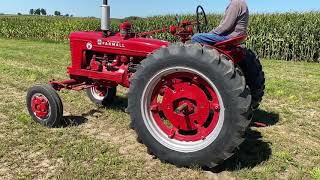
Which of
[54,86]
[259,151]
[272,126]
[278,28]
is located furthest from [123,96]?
[278,28]

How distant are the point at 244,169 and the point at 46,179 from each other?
6.23 feet

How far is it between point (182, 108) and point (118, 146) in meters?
1.01

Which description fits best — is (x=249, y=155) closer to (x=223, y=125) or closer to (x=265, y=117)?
(x=223, y=125)

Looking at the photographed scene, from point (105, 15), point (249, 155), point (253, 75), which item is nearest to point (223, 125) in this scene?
point (249, 155)

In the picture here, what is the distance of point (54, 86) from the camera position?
5.97 meters

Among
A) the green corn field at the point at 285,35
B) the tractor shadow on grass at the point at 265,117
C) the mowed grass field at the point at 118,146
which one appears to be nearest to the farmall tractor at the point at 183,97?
the mowed grass field at the point at 118,146

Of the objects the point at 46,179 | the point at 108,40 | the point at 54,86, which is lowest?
the point at 46,179

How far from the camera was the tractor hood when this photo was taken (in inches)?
209

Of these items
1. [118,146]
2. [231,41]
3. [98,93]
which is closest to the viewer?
[231,41]

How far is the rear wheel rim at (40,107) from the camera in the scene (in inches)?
216

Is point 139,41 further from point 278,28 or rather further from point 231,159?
point 278,28

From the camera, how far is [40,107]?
18.1 ft

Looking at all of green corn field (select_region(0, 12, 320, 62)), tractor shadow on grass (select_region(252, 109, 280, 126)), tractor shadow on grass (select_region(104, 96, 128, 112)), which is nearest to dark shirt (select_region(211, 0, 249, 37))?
tractor shadow on grass (select_region(252, 109, 280, 126))

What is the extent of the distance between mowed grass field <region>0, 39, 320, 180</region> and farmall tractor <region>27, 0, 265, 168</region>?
0.22 metres
